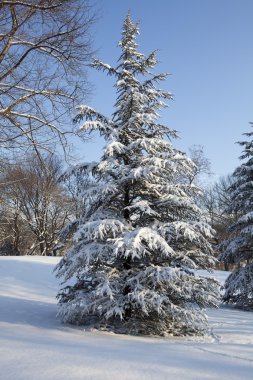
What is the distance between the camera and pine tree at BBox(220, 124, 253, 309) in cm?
1400

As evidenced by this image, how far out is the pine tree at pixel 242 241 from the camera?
14000mm

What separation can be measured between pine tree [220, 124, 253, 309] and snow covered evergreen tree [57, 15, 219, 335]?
631 centimetres

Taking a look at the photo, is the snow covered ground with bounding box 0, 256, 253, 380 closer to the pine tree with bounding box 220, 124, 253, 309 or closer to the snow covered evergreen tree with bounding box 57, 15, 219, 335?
the snow covered evergreen tree with bounding box 57, 15, 219, 335

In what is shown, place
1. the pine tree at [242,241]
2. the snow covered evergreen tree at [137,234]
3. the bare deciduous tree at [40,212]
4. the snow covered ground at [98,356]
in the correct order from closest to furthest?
1. the snow covered ground at [98,356]
2. the snow covered evergreen tree at [137,234]
3. the pine tree at [242,241]
4. the bare deciduous tree at [40,212]

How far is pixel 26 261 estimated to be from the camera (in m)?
19.8

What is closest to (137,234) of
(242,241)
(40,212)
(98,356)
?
(98,356)

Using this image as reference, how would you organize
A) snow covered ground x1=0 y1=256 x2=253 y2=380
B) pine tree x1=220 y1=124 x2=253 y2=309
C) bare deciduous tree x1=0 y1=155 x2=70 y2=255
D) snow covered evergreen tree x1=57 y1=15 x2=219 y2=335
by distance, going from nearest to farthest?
1. snow covered ground x1=0 y1=256 x2=253 y2=380
2. snow covered evergreen tree x1=57 y1=15 x2=219 y2=335
3. pine tree x1=220 y1=124 x2=253 y2=309
4. bare deciduous tree x1=0 y1=155 x2=70 y2=255

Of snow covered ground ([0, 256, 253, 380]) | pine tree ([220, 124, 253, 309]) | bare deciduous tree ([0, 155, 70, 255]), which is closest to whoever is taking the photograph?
snow covered ground ([0, 256, 253, 380])

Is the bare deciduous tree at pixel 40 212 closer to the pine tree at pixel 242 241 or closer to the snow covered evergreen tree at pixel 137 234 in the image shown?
the pine tree at pixel 242 241

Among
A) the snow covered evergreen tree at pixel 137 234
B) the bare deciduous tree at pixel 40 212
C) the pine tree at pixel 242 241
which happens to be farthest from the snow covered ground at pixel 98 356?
the bare deciduous tree at pixel 40 212

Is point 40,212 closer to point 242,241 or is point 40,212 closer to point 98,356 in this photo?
point 242,241

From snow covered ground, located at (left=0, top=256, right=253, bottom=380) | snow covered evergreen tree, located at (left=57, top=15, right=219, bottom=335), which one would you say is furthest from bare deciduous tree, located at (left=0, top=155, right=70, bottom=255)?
snow covered ground, located at (left=0, top=256, right=253, bottom=380)

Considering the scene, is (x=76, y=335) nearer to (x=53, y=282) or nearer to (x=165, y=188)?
(x=165, y=188)

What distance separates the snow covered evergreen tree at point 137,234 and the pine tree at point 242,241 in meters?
6.31
